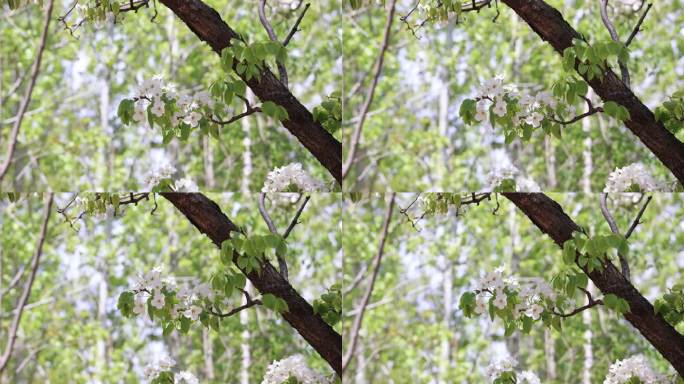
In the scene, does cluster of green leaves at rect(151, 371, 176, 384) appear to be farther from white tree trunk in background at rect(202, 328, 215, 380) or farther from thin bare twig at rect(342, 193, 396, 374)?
thin bare twig at rect(342, 193, 396, 374)

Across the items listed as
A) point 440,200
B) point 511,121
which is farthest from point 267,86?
point 511,121

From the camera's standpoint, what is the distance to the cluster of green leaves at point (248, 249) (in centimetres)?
290

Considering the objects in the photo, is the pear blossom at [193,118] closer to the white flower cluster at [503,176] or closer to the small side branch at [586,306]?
the white flower cluster at [503,176]

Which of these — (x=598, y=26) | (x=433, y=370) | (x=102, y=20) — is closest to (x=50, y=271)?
(x=102, y=20)

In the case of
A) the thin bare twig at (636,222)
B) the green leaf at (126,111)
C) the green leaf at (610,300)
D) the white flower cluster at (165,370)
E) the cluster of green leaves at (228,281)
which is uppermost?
the green leaf at (126,111)

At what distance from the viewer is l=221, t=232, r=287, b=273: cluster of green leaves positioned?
2.90m

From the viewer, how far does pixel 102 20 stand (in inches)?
116

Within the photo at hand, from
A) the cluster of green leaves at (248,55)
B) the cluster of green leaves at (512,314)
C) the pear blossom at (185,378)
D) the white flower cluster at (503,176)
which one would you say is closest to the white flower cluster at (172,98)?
the cluster of green leaves at (248,55)

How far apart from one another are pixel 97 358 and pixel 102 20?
970 millimetres

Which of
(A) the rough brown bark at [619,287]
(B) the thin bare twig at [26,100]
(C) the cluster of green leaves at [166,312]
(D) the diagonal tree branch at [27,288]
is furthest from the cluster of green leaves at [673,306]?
(B) the thin bare twig at [26,100]

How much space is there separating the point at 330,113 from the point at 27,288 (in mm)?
1009

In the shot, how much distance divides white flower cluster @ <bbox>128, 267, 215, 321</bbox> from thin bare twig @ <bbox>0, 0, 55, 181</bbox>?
501 mm

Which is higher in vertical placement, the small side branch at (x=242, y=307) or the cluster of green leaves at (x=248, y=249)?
the cluster of green leaves at (x=248, y=249)

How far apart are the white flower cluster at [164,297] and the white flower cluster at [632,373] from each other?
1.16 meters
